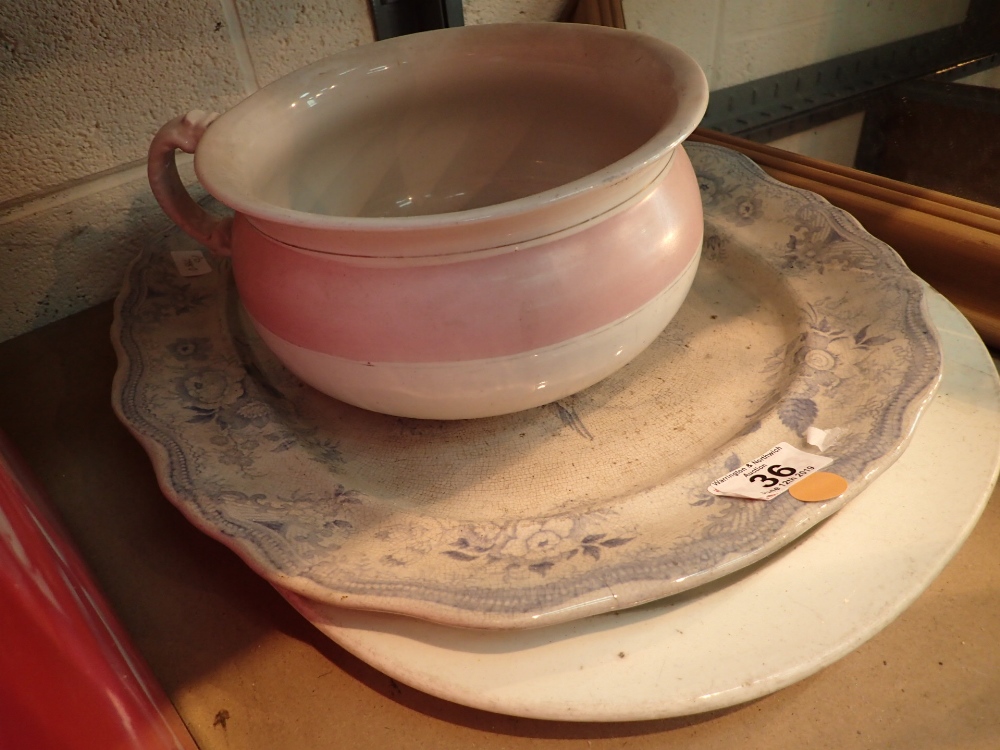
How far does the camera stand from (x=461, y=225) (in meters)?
0.33

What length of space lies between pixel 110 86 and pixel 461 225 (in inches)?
17.4

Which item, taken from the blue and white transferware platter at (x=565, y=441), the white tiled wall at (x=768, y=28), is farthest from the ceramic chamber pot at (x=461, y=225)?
the white tiled wall at (x=768, y=28)

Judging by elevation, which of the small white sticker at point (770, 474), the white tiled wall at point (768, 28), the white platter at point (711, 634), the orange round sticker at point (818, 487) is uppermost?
the white tiled wall at point (768, 28)

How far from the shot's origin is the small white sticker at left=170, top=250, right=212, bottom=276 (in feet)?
2.00

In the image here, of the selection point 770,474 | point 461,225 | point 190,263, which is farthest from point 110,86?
point 770,474

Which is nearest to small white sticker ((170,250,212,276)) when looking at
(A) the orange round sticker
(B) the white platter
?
(B) the white platter

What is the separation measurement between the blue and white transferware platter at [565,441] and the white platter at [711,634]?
3cm

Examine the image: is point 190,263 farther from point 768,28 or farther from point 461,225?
point 768,28

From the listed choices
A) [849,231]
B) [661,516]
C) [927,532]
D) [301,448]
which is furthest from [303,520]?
[849,231]

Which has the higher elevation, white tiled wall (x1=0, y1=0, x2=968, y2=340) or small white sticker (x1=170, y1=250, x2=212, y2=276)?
white tiled wall (x1=0, y1=0, x2=968, y2=340)

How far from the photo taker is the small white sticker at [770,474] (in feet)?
1.22

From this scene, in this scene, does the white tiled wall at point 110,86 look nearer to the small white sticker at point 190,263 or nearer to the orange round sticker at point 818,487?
the small white sticker at point 190,263

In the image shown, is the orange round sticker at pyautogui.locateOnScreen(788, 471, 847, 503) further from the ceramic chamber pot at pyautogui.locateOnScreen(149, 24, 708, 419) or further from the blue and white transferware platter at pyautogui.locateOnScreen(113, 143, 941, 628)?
the ceramic chamber pot at pyautogui.locateOnScreen(149, 24, 708, 419)

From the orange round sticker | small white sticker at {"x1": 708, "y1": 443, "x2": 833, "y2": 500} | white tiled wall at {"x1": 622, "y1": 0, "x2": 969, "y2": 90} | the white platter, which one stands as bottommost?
the white platter
